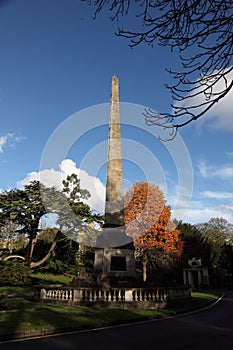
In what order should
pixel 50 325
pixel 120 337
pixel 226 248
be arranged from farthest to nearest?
1. pixel 226 248
2. pixel 50 325
3. pixel 120 337

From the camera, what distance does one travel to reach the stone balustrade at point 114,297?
12375mm

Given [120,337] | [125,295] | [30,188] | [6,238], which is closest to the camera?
[120,337]

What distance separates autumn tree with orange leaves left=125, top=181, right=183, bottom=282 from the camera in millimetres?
27641

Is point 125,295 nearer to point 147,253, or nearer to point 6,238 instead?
point 147,253

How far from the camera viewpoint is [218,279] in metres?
38.2

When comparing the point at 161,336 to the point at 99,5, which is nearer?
the point at 99,5

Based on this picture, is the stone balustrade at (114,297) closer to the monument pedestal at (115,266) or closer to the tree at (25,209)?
the monument pedestal at (115,266)

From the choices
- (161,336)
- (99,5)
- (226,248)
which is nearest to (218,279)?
(226,248)

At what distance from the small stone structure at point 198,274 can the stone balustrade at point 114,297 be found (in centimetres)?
2215

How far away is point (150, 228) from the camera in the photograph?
27844mm

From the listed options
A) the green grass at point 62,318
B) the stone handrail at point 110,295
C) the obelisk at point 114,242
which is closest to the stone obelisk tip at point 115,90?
the obelisk at point 114,242

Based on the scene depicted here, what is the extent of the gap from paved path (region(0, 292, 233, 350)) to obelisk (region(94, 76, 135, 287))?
6.14 m

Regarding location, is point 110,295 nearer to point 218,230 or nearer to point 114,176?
point 114,176

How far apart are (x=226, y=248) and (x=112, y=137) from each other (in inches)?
1226
